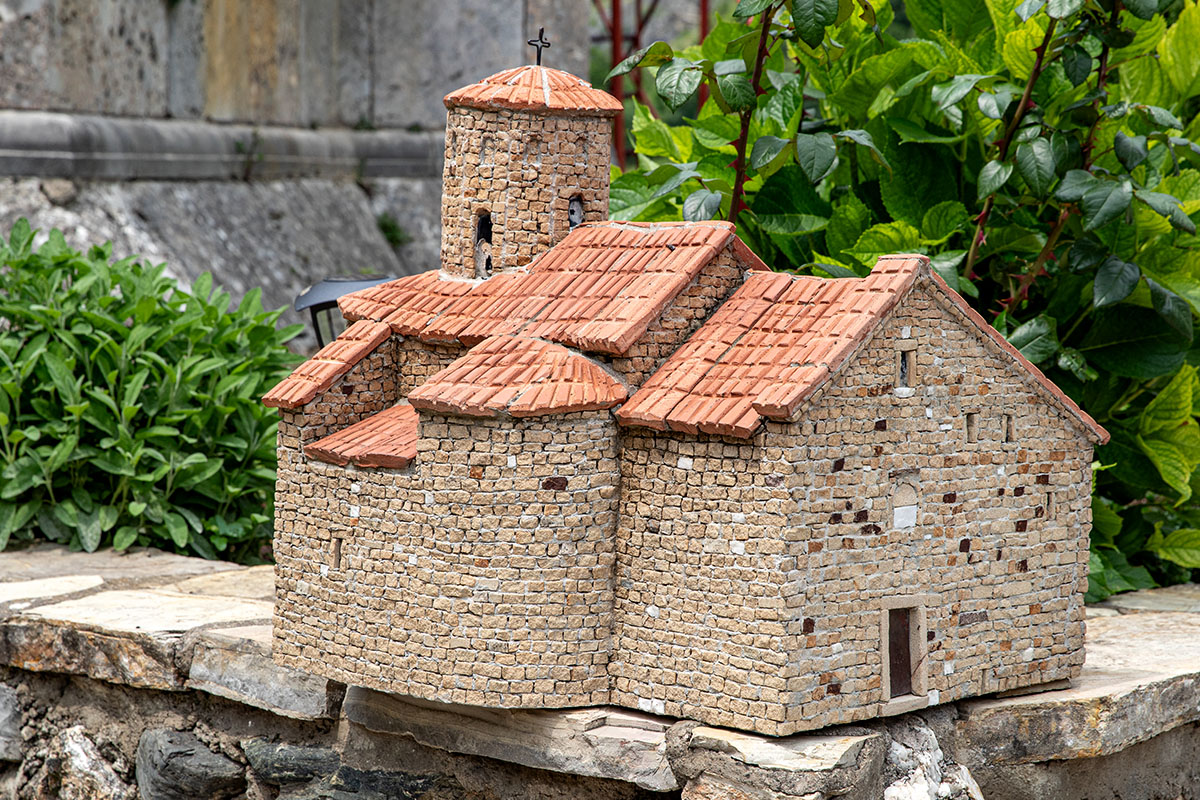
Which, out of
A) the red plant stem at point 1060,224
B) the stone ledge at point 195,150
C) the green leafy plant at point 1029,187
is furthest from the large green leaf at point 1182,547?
the stone ledge at point 195,150

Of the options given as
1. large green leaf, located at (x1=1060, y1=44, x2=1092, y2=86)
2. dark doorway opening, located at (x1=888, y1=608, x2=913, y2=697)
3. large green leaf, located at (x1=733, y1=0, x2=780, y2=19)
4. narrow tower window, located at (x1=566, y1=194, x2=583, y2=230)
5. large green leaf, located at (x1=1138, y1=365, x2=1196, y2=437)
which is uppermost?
large green leaf, located at (x1=733, y1=0, x2=780, y2=19)

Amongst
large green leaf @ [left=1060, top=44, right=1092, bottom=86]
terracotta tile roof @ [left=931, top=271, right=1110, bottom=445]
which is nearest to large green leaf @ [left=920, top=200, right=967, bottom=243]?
large green leaf @ [left=1060, top=44, right=1092, bottom=86]

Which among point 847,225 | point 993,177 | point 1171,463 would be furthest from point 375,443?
point 1171,463

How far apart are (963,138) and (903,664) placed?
2.57 meters

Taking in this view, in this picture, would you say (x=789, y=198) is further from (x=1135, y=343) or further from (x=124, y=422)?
(x=124, y=422)

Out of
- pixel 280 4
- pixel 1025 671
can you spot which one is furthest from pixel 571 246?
pixel 280 4

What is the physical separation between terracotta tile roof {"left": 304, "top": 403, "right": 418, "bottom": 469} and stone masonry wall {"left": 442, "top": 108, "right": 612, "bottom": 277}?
542 mm

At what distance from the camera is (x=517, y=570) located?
12.6 ft

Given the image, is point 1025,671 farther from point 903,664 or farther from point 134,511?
point 134,511

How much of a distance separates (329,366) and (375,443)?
38 cm

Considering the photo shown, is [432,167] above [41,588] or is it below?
above

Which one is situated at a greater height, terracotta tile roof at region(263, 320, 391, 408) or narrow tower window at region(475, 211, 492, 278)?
narrow tower window at region(475, 211, 492, 278)

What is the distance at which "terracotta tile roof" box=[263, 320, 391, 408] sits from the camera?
14.0 feet

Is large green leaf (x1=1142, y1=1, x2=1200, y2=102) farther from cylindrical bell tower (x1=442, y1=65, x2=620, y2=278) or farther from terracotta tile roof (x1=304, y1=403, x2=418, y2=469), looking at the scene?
terracotta tile roof (x1=304, y1=403, x2=418, y2=469)
